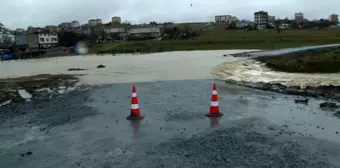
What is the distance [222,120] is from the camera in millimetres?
10336

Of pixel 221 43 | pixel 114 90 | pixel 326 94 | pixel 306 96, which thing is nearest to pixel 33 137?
pixel 114 90

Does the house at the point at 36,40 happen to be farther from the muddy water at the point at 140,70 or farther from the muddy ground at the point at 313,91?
the muddy ground at the point at 313,91

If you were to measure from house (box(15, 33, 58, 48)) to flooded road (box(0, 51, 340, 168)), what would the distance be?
121m

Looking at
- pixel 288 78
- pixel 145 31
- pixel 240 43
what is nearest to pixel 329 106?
pixel 288 78

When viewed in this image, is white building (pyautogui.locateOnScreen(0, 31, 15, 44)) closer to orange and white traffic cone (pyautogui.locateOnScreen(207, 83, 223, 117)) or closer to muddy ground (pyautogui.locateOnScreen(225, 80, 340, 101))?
muddy ground (pyautogui.locateOnScreen(225, 80, 340, 101))

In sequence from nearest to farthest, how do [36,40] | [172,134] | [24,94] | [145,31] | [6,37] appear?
[172,134], [24,94], [36,40], [6,37], [145,31]

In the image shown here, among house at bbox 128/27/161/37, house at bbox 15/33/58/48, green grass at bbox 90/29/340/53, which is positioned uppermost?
house at bbox 128/27/161/37

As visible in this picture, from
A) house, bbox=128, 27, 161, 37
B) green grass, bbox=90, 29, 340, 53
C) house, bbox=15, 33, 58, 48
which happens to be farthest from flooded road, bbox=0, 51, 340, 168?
house, bbox=128, 27, 161, 37

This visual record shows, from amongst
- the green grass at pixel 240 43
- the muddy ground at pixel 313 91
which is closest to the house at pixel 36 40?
the green grass at pixel 240 43

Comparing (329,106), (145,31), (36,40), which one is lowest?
(329,106)

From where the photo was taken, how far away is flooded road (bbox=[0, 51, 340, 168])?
7.01m

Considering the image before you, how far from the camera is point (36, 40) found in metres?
128

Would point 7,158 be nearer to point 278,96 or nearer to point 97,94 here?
point 97,94

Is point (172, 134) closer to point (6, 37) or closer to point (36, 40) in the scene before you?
point (36, 40)
